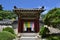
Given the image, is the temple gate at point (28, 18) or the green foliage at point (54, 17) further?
the temple gate at point (28, 18)

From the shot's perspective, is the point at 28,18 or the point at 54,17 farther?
the point at 28,18

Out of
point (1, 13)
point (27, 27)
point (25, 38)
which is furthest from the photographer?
point (1, 13)

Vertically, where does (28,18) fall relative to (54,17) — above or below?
below

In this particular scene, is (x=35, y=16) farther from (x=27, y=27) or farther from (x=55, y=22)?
(x=55, y=22)

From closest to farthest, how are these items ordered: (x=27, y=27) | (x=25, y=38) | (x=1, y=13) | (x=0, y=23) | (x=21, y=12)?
1. (x=25, y=38)
2. (x=21, y=12)
3. (x=27, y=27)
4. (x=0, y=23)
5. (x=1, y=13)

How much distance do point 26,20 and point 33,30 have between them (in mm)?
2189

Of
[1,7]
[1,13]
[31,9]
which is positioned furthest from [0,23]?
[1,7]

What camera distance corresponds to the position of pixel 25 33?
25234 mm

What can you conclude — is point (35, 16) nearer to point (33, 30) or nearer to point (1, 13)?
point (33, 30)

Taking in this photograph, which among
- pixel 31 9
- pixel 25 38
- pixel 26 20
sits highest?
pixel 31 9

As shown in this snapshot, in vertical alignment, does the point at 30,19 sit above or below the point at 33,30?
above

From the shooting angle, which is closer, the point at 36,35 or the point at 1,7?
the point at 36,35

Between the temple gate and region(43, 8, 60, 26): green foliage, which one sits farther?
the temple gate

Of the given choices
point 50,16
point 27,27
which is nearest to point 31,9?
point 27,27
